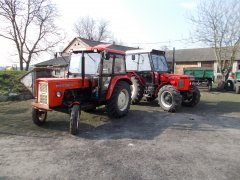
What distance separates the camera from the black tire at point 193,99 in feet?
30.6

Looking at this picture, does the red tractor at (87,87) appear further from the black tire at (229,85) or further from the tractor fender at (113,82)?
the black tire at (229,85)

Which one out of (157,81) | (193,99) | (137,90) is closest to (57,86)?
(137,90)


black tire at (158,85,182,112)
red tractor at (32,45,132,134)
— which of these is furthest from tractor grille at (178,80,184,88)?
red tractor at (32,45,132,134)

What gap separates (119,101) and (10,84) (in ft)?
27.7

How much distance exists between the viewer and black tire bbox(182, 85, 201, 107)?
9312mm

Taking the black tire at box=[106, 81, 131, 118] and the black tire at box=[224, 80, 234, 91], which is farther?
the black tire at box=[224, 80, 234, 91]

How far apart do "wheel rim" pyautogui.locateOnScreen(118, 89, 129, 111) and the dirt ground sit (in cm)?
43

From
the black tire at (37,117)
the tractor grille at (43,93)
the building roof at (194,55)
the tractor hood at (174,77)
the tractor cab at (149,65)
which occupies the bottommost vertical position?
the black tire at (37,117)

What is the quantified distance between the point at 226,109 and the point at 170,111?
2.62 m

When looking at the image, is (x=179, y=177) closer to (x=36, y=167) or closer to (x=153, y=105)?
(x=36, y=167)

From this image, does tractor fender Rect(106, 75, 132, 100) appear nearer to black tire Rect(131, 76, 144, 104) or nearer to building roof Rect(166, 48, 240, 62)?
black tire Rect(131, 76, 144, 104)

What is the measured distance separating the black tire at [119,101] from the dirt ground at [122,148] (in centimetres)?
24

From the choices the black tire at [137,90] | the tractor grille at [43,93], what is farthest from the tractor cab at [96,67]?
the black tire at [137,90]

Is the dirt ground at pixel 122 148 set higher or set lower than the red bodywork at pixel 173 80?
lower
